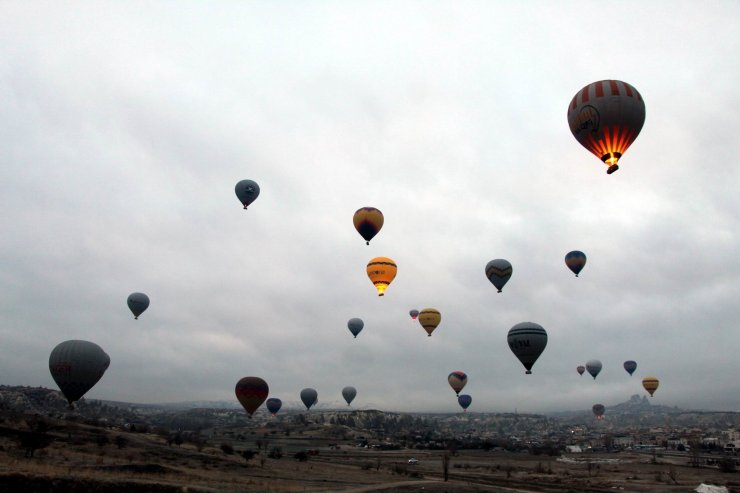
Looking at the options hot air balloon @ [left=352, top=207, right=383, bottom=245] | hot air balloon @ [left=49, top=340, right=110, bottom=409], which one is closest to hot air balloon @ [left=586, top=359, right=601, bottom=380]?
hot air balloon @ [left=352, top=207, right=383, bottom=245]

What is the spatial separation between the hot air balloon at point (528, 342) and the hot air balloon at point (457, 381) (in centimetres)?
3924

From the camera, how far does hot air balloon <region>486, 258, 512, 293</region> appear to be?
60906mm

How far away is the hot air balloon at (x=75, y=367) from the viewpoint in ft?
138

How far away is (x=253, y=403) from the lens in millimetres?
58625

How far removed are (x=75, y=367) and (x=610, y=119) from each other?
150 ft

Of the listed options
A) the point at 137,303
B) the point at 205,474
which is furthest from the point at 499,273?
the point at 137,303

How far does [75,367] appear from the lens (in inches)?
1656

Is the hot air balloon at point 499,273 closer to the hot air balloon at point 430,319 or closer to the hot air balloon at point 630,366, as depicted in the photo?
the hot air balloon at point 430,319

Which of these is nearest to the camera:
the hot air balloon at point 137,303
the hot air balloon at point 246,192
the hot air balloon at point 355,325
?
the hot air balloon at point 246,192

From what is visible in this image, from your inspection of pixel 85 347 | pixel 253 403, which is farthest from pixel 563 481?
pixel 85 347

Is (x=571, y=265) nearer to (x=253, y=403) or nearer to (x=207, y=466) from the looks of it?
(x=253, y=403)

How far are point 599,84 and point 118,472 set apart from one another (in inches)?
1783

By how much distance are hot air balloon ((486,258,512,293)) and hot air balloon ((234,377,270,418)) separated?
101 feet

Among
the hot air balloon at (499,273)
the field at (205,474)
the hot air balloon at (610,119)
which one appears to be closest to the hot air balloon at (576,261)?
the hot air balloon at (499,273)
